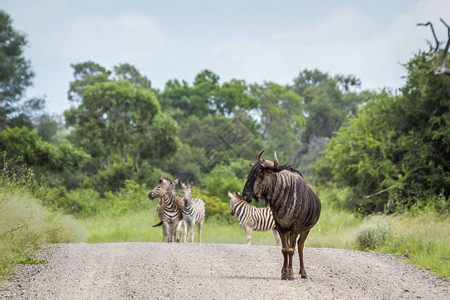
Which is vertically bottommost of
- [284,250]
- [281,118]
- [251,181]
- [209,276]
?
[209,276]

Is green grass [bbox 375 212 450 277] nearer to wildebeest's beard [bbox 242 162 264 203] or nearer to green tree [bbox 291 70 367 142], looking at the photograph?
wildebeest's beard [bbox 242 162 264 203]

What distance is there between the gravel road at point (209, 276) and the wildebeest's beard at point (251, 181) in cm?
130

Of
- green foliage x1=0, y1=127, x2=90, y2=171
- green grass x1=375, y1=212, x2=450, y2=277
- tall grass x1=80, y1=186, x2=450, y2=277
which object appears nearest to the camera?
green grass x1=375, y1=212, x2=450, y2=277

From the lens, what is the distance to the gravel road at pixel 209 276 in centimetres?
860

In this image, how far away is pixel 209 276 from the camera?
1009cm

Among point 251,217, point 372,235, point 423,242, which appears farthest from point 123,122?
point 423,242

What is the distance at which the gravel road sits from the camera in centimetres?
860

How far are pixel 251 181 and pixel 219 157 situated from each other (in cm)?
3949

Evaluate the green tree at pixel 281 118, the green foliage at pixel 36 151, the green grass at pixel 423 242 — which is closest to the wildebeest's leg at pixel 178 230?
the green grass at pixel 423 242

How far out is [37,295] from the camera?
8.60 metres

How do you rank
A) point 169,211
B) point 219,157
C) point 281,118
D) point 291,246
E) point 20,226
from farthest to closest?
point 281,118
point 219,157
point 169,211
point 20,226
point 291,246

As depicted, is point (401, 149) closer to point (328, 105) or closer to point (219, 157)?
point (219, 157)

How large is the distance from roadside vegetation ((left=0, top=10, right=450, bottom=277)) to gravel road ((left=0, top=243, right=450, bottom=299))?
1.02 meters

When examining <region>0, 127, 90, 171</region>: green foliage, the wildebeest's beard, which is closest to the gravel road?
the wildebeest's beard
